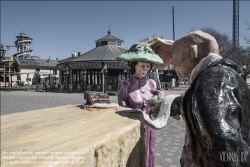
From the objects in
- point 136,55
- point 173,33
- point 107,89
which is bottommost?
point 107,89

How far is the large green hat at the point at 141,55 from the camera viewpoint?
2.29 meters

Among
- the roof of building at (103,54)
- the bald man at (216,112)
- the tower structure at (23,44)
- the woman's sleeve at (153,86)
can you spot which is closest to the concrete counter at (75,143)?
the bald man at (216,112)

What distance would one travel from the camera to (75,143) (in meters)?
1.01

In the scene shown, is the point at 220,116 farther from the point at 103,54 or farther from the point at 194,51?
the point at 103,54

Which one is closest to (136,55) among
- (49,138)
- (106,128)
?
(106,128)

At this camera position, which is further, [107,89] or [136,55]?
[107,89]

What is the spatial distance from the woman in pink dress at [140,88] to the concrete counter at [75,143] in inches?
26.3

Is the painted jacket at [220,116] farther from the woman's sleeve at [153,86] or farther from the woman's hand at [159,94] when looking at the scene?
the woman's sleeve at [153,86]

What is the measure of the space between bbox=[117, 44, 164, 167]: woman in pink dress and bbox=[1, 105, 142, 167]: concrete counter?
0.67 meters

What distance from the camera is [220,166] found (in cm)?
79

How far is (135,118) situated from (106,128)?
361mm

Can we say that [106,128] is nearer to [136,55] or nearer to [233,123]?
[233,123]

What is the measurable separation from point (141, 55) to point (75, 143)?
4.92ft

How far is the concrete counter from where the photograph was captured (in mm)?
830
